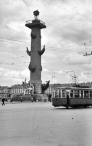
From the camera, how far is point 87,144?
7.34m

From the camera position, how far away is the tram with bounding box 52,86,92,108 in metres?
26.6

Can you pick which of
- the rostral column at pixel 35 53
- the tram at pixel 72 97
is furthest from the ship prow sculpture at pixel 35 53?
the tram at pixel 72 97

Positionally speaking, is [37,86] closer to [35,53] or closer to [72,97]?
[35,53]

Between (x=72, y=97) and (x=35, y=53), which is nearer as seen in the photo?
(x=72, y=97)

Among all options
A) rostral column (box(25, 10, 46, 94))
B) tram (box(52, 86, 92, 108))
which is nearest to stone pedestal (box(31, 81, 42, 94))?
rostral column (box(25, 10, 46, 94))

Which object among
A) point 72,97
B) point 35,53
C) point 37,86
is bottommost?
point 72,97

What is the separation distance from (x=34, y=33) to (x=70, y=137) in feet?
170

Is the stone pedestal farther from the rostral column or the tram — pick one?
the tram

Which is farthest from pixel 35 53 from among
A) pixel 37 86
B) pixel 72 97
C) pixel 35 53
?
pixel 72 97

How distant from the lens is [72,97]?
26781 mm

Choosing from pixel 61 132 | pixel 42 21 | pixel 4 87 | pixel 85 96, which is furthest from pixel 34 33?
pixel 4 87

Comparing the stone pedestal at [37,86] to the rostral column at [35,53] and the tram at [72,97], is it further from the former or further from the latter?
the tram at [72,97]

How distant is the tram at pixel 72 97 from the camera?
87.1 ft

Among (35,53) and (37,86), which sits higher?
(35,53)
